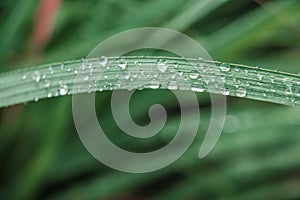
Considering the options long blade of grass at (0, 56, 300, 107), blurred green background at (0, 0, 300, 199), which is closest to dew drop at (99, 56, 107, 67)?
long blade of grass at (0, 56, 300, 107)

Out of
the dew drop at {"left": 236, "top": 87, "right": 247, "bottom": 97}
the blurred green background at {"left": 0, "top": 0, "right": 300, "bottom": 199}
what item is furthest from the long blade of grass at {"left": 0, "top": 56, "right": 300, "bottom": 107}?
the blurred green background at {"left": 0, "top": 0, "right": 300, "bottom": 199}

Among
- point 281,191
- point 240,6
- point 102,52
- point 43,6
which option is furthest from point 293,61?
point 43,6

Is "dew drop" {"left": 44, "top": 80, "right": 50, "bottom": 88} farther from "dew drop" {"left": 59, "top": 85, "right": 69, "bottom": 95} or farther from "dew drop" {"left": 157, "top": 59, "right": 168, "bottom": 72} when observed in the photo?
"dew drop" {"left": 157, "top": 59, "right": 168, "bottom": 72}

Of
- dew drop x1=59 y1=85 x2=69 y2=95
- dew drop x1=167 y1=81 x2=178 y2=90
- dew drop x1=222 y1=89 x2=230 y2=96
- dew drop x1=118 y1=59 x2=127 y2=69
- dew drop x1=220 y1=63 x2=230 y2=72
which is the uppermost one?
dew drop x1=118 y1=59 x2=127 y2=69

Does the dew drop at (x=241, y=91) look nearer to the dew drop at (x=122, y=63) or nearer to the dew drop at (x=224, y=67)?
the dew drop at (x=224, y=67)

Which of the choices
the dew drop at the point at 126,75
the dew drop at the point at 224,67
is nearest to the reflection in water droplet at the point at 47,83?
the dew drop at the point at 126,75

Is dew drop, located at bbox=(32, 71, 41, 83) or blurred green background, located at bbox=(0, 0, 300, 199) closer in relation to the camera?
dew drop, located at bbox=(32, 71, 41, 83)

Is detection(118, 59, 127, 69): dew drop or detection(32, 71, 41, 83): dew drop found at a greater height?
detection(32, 71, 41, 83): dew drop

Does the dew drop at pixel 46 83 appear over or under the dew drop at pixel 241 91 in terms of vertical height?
over

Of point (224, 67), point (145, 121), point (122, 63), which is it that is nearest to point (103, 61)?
point (122, 63)

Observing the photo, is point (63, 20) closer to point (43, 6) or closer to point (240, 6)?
point (43, 6)
